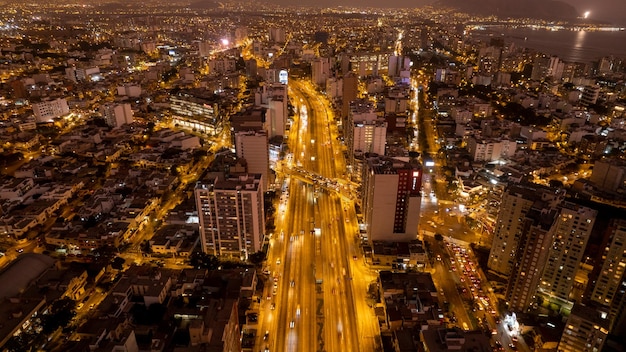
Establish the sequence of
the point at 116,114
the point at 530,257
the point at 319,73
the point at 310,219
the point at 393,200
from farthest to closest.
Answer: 1. the point at 319,73
2. the point at 116,114
3. the point at 310,219
4. the point at 393,200
5. the point at 530,257

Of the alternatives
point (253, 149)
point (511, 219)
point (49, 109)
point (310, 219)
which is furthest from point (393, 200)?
point (49, 109)

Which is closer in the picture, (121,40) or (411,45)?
(121,40)

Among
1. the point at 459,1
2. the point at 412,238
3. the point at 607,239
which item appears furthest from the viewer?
the point at 459,1

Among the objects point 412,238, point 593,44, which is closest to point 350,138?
point 412,238

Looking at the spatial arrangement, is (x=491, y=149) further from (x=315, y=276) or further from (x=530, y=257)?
(x=315, y=276)

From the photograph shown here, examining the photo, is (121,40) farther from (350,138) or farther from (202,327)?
(202,327)

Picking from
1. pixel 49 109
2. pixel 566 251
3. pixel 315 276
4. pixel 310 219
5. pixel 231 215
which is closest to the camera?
pixel 566 251

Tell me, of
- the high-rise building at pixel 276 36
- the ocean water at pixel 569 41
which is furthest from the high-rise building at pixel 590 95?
the high-rise building at pixel 276 36
